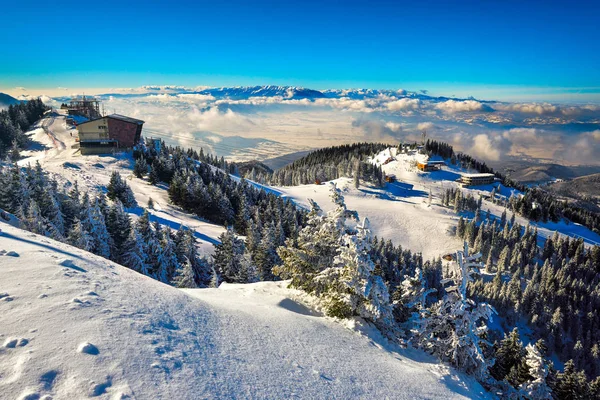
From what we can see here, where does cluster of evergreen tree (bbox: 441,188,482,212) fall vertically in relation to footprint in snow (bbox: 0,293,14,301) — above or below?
below

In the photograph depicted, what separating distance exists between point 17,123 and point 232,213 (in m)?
96.5

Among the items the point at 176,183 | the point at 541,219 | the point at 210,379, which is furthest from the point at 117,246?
the point at 541,219

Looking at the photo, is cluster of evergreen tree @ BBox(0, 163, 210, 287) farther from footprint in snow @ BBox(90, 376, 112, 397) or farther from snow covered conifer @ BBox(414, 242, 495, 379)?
footprint in snow @ BBox(90, 376, 112, 397)

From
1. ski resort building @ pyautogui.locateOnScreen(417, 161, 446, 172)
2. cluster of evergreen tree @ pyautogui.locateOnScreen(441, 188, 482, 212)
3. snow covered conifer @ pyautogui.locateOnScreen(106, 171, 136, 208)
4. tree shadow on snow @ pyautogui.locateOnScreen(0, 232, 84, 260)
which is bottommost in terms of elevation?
cluster of evergreen tree @ pyautogui.locateOnScreen(441, 188, 482, 212)

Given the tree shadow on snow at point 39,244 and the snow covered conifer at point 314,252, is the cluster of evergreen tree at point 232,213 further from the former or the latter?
the tree shadow on snow at point 39,244

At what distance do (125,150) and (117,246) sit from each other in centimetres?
6702

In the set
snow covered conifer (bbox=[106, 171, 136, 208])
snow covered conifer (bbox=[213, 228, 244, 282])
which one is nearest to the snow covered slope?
snow covered conifer (bbox=[213, 228, 244, 282])

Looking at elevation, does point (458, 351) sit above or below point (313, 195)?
above

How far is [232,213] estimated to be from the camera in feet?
250

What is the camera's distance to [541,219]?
474 feet

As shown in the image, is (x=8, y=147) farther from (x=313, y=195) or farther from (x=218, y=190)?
(x=313, y=195)

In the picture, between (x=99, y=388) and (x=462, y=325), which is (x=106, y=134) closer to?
(x=99, y=388)

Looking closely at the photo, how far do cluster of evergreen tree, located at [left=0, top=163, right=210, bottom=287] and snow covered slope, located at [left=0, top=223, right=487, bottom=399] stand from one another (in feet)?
63.7

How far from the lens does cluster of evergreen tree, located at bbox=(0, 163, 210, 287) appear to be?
3581 centimetres
